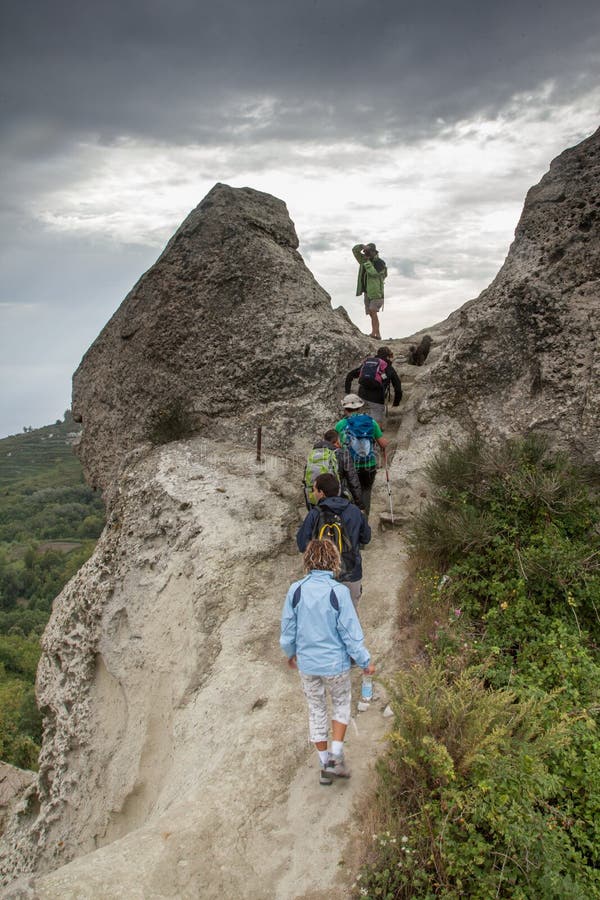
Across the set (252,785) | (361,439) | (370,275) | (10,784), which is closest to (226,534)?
(361,439)

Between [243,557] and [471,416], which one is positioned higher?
[471,416]

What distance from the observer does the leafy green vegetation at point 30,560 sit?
3822 centimetres

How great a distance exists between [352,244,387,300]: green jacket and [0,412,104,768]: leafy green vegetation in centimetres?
782

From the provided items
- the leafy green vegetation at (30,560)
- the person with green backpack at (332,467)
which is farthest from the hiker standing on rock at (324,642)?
the leafy green vegetation at (30,560)

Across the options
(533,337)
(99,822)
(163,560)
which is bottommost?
(99,822)

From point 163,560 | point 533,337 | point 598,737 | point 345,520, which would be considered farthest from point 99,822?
point 533,337

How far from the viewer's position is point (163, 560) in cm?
859

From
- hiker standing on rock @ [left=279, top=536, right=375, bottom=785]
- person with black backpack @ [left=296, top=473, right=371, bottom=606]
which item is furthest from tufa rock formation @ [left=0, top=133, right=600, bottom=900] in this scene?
person with black backpack @ [left=296, top=473, right=371, bottom=606]

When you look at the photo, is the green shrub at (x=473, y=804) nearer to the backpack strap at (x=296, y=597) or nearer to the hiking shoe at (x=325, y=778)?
the hiking shoe at (x=325, y=778)

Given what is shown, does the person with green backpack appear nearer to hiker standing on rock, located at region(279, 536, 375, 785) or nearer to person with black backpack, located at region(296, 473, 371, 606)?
person with black backpack, located at region(296, 473, 371, 606)

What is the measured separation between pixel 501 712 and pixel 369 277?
1141cm

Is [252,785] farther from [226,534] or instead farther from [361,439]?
[361,439]

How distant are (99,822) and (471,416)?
782 cm

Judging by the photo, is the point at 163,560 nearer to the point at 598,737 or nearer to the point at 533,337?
the point at 598,737
